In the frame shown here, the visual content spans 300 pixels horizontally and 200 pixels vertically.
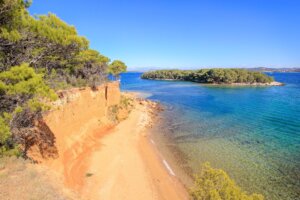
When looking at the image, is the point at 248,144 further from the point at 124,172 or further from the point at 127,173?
the point at 124,172

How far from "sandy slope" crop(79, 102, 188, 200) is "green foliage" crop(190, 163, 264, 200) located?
5.19 meters

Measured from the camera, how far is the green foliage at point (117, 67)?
117 feet

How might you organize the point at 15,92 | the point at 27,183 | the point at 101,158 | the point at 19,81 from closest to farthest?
the point at 15,92, the point at 19,81, the point at 27,183, the point at 101,158

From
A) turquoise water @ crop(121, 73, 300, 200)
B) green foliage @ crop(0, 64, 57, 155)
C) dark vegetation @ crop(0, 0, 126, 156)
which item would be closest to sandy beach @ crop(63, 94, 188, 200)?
turquoise water @ crop(121, 73, 300, 200)

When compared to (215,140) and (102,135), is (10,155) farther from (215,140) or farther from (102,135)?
(215,140)

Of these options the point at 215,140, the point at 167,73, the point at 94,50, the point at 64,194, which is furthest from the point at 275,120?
the point at 167,73

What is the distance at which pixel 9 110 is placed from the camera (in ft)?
32.8

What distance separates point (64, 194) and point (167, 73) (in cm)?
13709

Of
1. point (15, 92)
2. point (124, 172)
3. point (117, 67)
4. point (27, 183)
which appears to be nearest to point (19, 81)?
point (15, 92)

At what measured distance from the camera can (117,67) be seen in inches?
1460

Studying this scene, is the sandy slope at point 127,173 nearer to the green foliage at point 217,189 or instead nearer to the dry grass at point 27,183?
the dry grass at point 27,183

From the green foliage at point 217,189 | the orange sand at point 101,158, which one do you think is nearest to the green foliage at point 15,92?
the orange sand at point 101,158

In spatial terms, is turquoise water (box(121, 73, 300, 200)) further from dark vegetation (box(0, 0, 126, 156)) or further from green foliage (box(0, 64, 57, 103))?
green foliage (box(0, 64, 57, 103))

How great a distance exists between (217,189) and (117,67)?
31.2 meters
